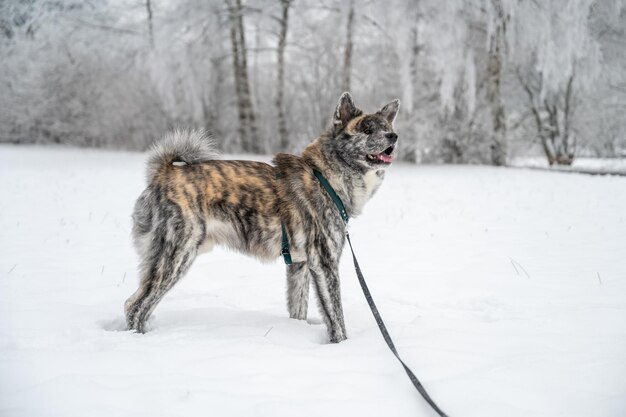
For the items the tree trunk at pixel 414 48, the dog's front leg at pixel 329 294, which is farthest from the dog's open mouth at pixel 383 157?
the tree trunk at pixel 414 48

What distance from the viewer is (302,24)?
16.2 metres

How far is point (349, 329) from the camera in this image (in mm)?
3107

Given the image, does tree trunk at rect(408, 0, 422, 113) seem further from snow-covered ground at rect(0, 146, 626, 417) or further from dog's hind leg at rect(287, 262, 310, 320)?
dog's hind leg at rect(287, 262, 310, 320)

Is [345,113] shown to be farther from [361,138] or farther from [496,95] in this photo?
[496,95]

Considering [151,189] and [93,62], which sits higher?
[93,62]

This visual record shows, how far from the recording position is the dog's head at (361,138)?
2.99 metres

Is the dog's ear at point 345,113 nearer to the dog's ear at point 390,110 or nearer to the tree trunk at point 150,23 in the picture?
the dog's ear at point 390,110

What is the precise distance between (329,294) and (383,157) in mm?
1120

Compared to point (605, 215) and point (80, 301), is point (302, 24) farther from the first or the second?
point (80, 301)

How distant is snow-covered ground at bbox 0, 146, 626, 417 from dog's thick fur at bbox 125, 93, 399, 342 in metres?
0.45

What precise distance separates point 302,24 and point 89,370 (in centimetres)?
1645

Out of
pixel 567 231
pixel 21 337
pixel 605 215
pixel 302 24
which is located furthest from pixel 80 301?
pixel 302 24

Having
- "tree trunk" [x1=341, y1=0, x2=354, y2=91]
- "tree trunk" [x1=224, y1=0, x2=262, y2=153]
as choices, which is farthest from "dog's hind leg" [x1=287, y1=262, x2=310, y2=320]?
"tree trunk" [x1=224, y1=0, x2=262, y2=153]

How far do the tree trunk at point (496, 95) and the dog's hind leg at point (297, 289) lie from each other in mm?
12815
